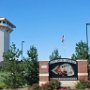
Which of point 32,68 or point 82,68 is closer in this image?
point 82,68

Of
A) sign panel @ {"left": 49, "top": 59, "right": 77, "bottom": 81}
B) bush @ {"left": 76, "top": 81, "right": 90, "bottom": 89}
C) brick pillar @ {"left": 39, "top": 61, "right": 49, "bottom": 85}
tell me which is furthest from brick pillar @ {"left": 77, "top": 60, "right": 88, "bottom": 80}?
brick pillar @ {"left": 39, "top": 61, "right": 49, "bottom": 85}

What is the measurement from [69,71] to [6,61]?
9896 millimetres

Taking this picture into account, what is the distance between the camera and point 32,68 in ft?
147

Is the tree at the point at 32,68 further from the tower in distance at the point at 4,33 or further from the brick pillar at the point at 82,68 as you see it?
the tower in distance at the point at 4,33

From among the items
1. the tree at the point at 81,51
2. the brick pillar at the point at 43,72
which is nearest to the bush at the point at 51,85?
the brick pillar at the point at 43,72

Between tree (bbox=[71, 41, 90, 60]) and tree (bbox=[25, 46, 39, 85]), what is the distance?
241 inches

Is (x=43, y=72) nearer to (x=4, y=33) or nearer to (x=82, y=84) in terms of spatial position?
(x=82, y=84)

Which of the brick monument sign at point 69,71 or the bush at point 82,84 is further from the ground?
the brick monument sign at point 69,71

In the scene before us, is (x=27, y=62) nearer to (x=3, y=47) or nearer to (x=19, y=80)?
(x=19, y=80)

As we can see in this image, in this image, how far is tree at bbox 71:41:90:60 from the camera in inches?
1879

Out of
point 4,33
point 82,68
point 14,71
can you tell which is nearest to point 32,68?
point 14,71

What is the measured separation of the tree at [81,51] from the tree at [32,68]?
6121 mm

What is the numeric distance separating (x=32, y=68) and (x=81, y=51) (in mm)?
7991

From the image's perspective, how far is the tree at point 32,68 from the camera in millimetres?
44688
